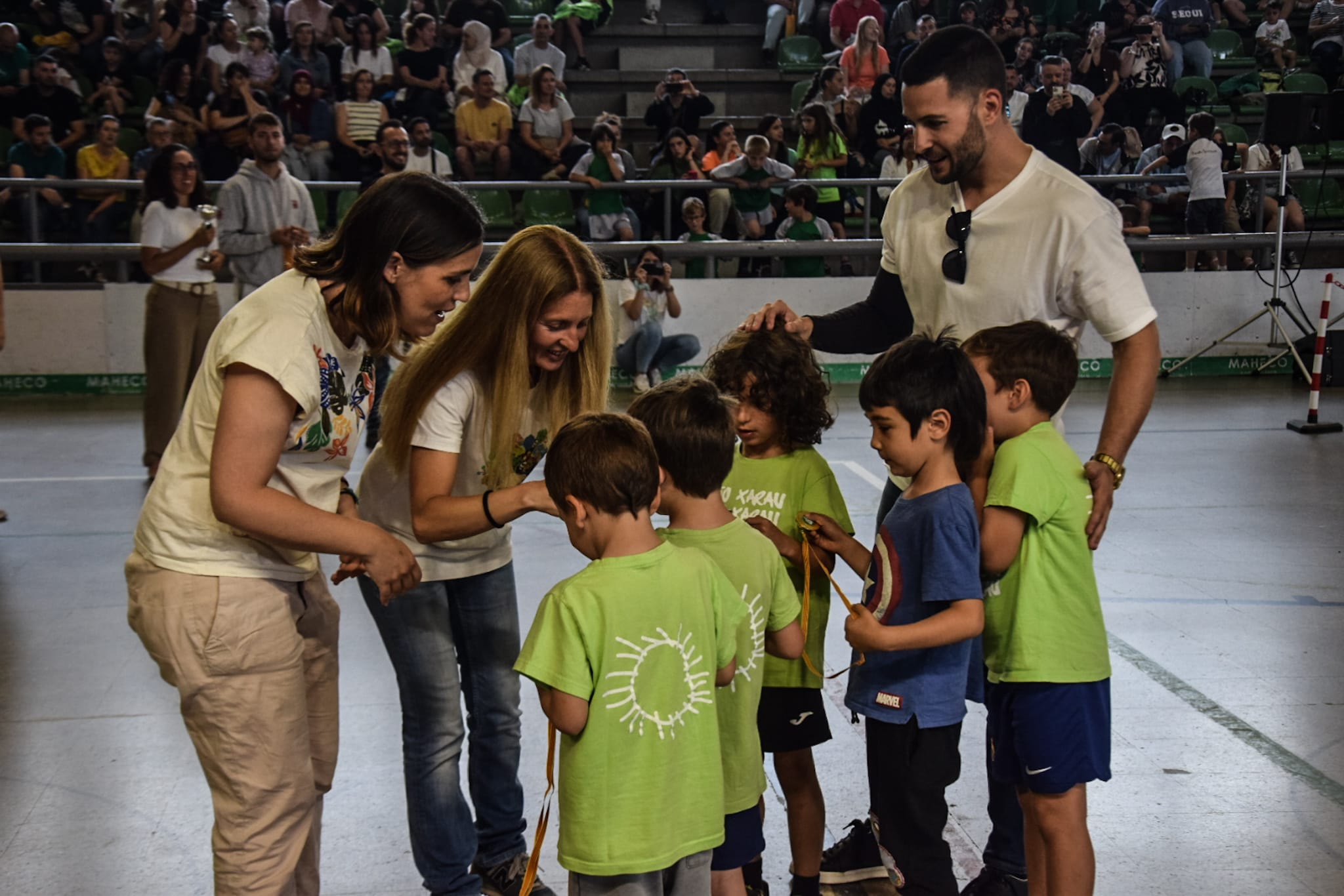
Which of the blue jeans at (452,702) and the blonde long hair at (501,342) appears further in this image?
the blue jeans at (452,702)

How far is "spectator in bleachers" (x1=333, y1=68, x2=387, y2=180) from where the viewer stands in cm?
1212

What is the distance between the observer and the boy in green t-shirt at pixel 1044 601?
8.68 feet

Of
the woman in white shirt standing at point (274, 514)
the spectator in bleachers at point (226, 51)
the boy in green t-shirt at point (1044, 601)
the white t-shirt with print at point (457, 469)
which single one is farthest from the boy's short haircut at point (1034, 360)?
the spectator in bleachers at point (226, 51)

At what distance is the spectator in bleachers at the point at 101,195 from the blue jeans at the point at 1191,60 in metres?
11.0

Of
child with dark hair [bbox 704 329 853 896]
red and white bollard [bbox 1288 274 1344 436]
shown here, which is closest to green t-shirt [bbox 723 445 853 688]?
child with dark hair [bbox 704 329 853 896]

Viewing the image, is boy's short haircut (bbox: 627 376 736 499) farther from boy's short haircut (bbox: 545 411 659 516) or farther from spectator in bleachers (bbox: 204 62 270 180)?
spectator in bleachers (bbox: 204 62 270 180)

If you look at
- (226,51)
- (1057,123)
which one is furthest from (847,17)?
(226,51)

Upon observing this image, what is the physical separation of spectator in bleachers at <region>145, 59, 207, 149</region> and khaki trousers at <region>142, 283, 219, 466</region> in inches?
194

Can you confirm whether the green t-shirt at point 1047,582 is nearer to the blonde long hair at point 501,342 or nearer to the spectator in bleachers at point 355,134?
the blonde long hair at point 501,342

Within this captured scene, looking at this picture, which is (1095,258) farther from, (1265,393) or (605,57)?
(605,57)

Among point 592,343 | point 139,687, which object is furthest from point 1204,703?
point 139,687

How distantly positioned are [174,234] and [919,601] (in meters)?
5.91

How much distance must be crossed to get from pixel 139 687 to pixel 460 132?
8.93 metres

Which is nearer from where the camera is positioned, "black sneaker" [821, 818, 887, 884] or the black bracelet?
the black bracelet
